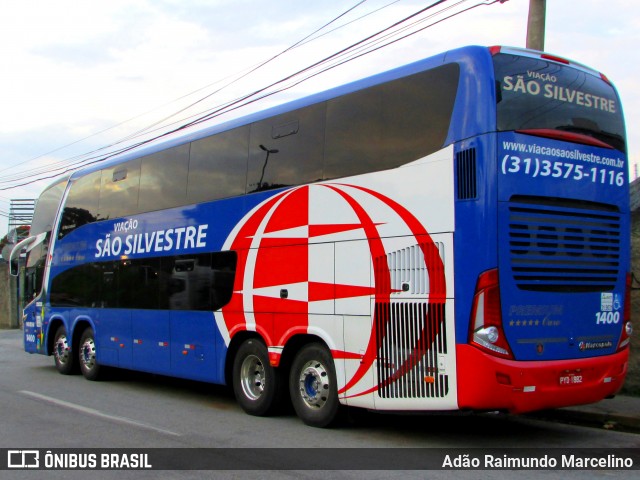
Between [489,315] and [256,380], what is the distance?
4189mm

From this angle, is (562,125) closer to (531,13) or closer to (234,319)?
(531,13)

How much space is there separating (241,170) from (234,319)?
2173mm

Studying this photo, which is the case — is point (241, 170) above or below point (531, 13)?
below

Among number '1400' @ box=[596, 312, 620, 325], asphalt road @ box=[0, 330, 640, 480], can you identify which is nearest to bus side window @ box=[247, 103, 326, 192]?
asphalt road @ box=[0, 330, 640, 480]

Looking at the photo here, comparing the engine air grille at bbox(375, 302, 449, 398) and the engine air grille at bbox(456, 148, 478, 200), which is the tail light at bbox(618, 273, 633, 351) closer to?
the engine air grille at bbox(375, 302, 449, 398)

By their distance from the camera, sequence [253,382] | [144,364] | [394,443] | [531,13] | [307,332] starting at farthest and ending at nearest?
[144,364] → [531,13] → [253,382] → [307,332] → [394,443]

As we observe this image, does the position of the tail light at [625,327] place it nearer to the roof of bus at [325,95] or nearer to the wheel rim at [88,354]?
the roof of bus at [325,95]

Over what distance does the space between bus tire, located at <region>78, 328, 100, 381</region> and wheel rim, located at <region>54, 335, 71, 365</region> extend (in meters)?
0.53

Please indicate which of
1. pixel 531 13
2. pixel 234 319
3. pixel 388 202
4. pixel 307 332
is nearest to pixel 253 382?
pixel 234 319

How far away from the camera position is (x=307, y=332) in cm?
883

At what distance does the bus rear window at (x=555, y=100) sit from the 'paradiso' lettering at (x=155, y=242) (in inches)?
208

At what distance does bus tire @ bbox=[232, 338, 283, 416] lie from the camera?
9.46m

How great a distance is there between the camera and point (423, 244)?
748 cm

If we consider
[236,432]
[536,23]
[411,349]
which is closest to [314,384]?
[236,432]
